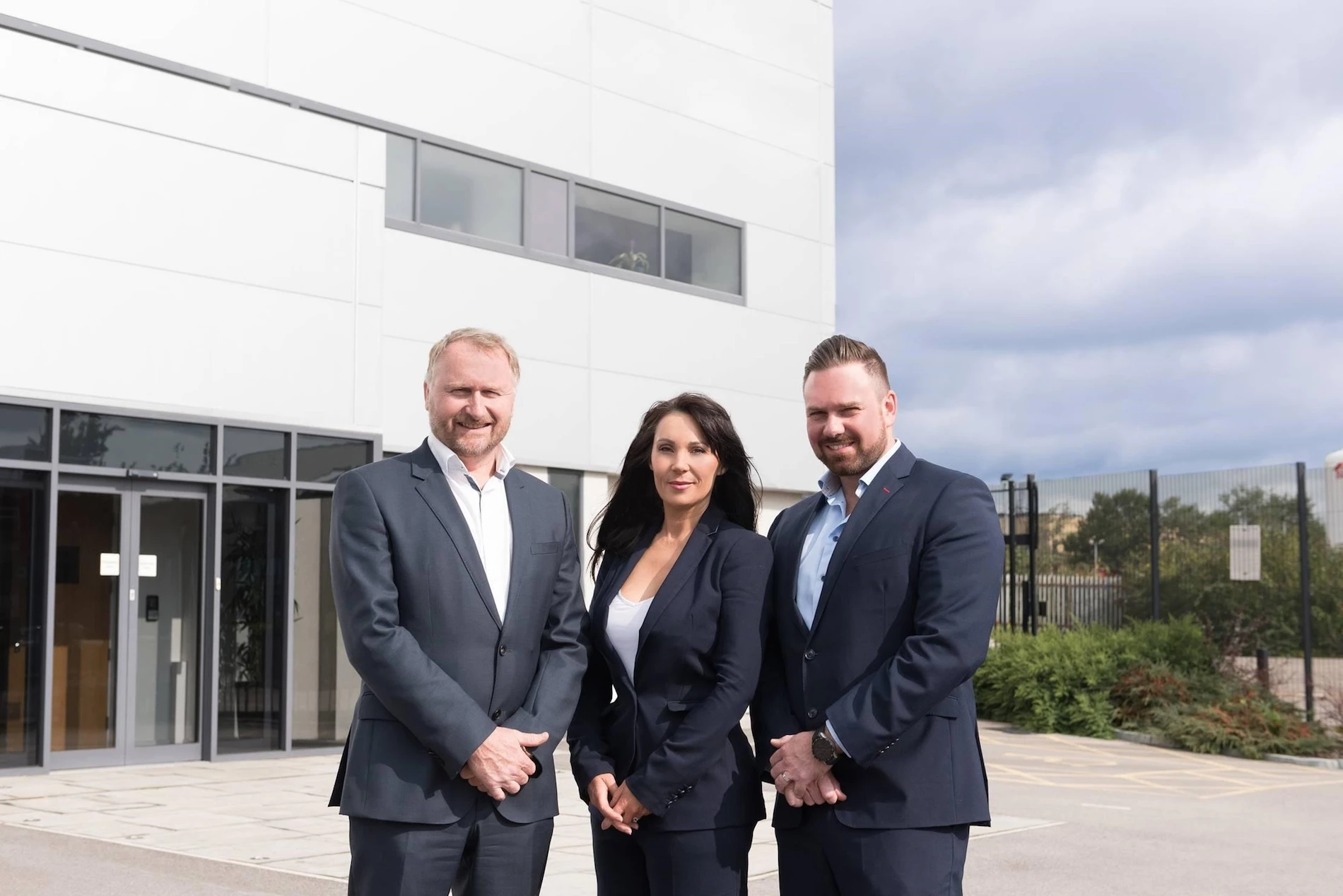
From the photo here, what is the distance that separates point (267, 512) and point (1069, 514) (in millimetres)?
11121

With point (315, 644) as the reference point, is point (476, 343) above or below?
above

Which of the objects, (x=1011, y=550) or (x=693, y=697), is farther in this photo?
(x=1011, y=550)

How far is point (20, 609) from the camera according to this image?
1170 centimetres

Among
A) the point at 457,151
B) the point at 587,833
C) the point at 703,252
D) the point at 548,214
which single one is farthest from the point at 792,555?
the point at 703,252

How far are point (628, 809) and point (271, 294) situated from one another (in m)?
10.8

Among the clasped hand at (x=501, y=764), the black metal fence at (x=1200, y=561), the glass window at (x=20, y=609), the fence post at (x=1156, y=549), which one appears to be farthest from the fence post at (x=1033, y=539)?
the clasped hand at (x=501, y=764)

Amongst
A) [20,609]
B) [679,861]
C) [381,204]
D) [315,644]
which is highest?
[381,204]

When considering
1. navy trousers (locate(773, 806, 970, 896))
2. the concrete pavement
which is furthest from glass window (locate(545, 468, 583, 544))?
navy trousers (locate(773, 806, 970, 896))

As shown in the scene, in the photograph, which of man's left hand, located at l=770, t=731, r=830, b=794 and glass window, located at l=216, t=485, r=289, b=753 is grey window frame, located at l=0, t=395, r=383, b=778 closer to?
glass window, located at l=216, t=485, r=289, b=753

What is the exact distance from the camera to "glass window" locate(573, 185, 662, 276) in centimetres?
1830

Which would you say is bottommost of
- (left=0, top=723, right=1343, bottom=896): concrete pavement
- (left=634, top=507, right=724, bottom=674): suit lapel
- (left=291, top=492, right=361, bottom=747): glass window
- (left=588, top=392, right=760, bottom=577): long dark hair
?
(left=0, top=723, right=1343, bottom=896): concrete pavement

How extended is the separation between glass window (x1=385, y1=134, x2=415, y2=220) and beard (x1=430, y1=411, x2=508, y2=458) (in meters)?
12.8

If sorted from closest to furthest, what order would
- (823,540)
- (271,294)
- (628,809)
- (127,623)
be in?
1. (628,809)
2. (823,540)
3. (127,623)
4. (271,294)

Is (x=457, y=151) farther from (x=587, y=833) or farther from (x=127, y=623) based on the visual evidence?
(x=587, y=833)
